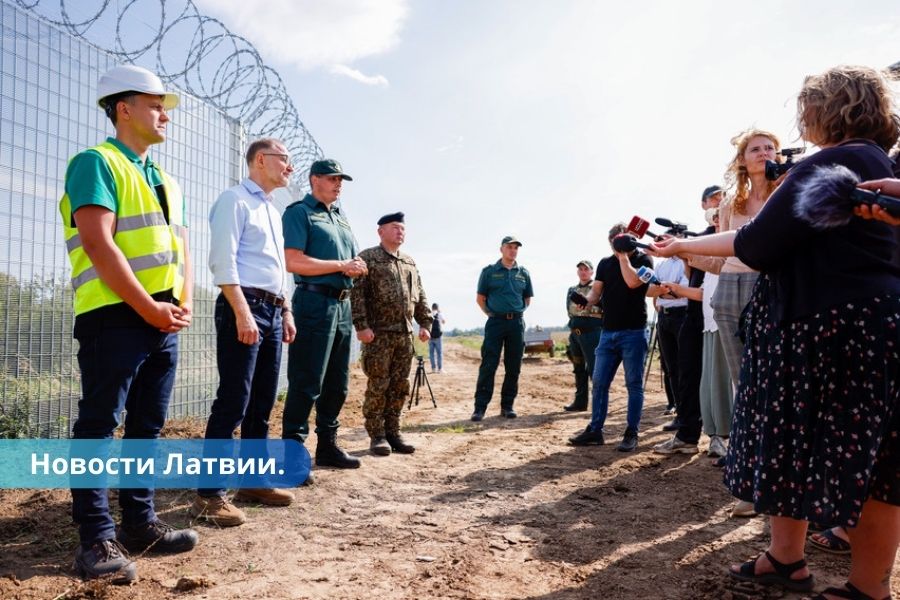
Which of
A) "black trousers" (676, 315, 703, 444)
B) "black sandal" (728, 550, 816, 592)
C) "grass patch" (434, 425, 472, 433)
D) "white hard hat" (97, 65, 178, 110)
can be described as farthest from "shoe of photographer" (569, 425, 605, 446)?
"white hard hat" (97, 65, 178, 110)

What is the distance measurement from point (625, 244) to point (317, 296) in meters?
2.23

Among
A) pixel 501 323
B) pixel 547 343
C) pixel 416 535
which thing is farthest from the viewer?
pixel 547 343

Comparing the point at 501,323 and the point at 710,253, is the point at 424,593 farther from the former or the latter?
the point at 501,323

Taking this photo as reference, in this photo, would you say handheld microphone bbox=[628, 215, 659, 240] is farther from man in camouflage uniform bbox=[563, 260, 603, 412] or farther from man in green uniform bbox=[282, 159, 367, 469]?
man in camouflage uniform bbox=[563, 260, 603, 412]

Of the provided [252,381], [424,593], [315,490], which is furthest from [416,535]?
[252,381]

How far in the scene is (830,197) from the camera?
190 centimetres

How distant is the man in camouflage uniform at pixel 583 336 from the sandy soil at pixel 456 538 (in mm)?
2786

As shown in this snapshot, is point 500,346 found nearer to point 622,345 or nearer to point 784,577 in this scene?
point 622,345

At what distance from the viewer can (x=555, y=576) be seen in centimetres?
A: 258

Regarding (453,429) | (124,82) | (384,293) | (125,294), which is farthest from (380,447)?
(124,82)

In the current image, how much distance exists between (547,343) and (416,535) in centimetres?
1763

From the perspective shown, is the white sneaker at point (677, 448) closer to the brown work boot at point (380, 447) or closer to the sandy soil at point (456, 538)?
the sandy soil at point (456, 538)

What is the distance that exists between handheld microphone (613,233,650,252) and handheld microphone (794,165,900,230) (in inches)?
28.7

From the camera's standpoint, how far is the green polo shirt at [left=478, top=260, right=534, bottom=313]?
7.61 metres
